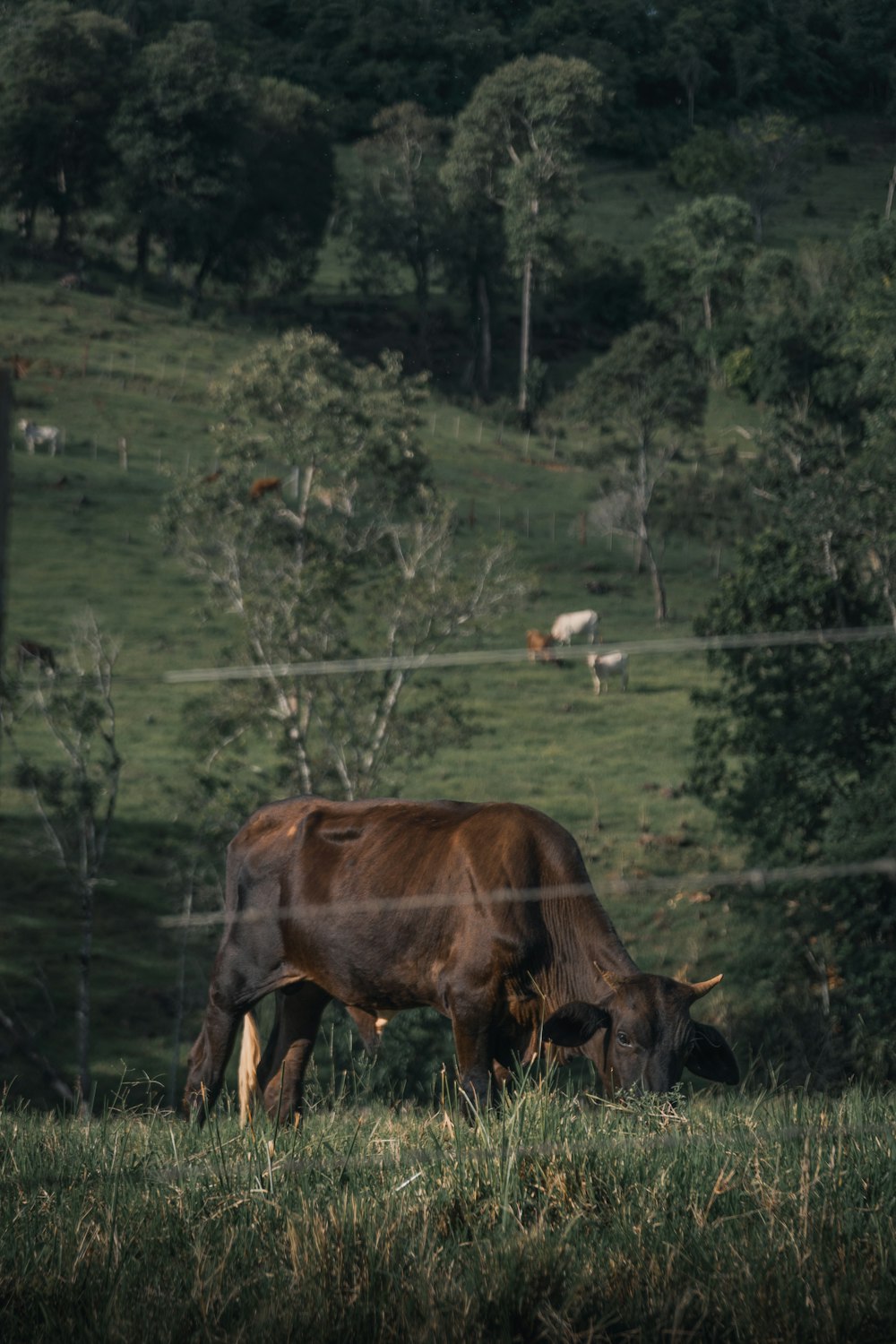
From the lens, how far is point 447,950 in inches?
376

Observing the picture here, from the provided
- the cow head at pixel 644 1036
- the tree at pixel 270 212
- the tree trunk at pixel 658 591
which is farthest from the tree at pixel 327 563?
the tree at pixel 270 212

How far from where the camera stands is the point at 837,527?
3089 centimetres

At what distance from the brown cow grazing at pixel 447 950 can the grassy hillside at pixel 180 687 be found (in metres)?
0.98

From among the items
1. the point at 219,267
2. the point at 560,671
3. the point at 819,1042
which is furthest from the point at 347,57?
the point at 819,1042

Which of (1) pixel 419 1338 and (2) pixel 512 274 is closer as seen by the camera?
(1) pixel 419 1338

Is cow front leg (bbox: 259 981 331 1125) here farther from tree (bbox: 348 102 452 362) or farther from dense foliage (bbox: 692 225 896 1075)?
tree (bbox: 348 102 452 362)

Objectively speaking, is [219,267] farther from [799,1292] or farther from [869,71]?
[799,1292]

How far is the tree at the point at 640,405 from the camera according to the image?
55781 mm

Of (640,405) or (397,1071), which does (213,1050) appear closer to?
(397,1071)

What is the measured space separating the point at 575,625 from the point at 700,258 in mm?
40677

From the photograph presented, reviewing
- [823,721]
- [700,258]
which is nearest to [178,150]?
[700,258]

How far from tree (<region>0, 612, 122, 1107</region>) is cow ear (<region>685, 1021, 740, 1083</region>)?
63.4 feet

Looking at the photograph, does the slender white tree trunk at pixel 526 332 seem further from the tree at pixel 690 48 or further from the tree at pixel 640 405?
the tree at pixel 690 48

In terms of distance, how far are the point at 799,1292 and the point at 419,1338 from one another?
3.74ft
